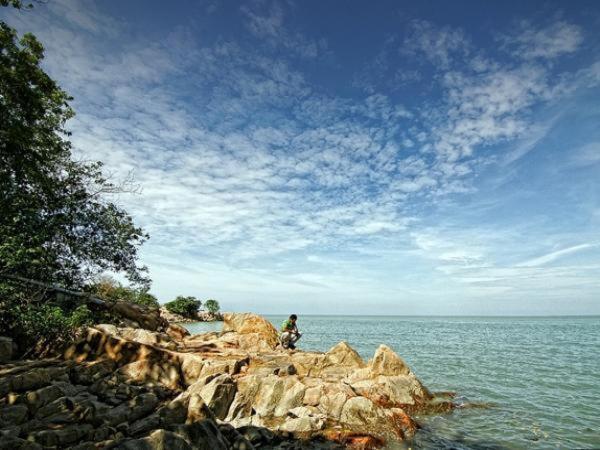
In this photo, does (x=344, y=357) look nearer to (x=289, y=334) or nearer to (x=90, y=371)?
(x=289, y=334)

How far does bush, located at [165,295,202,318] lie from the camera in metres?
90.9

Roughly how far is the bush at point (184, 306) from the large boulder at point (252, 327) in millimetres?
70030

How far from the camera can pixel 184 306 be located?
92.4 m

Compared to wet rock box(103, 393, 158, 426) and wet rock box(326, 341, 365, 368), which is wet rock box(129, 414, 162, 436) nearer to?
wet rock box(103, 393, 158, 426)

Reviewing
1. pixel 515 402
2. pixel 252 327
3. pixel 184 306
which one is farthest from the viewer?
pixel 184 306

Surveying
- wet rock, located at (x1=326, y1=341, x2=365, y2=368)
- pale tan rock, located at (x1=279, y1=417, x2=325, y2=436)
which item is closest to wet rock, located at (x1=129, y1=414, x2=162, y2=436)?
pale tan rock, located at (x1=279, y1=417, x2=325, y2=436)

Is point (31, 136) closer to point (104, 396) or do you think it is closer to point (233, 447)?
point (104, 396)

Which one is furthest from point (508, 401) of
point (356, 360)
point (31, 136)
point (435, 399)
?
point (31, 136)

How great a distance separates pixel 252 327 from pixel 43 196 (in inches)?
616

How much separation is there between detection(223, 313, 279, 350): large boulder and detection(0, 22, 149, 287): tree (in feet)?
25.3

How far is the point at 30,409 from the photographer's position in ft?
31.5

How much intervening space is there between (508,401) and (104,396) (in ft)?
58.9

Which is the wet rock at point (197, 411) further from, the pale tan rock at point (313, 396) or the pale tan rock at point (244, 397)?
the pale tan rock at point (313, 396)

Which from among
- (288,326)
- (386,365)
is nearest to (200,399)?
(386,365)
